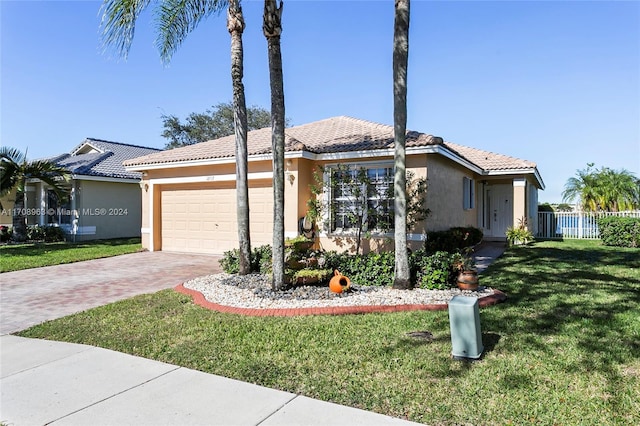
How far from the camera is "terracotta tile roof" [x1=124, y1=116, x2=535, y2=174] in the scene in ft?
39.9

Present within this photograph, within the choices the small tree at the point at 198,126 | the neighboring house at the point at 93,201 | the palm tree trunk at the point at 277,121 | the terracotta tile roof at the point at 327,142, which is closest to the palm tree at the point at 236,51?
the palm tree trunk at the point at 277,121

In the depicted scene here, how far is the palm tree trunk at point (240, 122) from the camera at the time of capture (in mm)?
9633

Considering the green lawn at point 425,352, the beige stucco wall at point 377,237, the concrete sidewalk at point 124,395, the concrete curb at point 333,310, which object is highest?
the beige stucco wall at point 377,237

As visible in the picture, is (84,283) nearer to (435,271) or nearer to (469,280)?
(435,271)

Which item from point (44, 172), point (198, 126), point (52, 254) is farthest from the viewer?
point (198, 126)

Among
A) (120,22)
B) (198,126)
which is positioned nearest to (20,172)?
(120,22)

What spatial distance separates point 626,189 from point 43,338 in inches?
1240

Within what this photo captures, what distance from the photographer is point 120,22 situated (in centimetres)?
966

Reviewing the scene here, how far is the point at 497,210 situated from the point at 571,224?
17.6 feet

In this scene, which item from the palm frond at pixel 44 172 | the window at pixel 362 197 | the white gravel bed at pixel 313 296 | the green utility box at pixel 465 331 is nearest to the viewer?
the green utility box at pixel 465 331

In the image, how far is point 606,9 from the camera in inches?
420

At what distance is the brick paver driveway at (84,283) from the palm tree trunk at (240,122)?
194 cm

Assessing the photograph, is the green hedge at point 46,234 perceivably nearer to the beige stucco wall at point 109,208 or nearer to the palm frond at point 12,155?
the beige stucco wall at point 109,208

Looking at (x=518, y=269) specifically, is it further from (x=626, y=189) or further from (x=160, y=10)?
(x=626, y=189)
